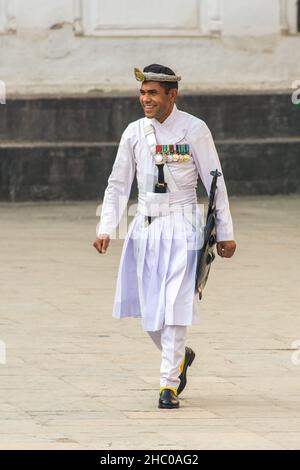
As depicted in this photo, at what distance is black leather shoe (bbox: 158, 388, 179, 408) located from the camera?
8.24 metres

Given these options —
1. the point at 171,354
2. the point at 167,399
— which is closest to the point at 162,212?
the point at 171,354

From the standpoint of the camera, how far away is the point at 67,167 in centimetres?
1723

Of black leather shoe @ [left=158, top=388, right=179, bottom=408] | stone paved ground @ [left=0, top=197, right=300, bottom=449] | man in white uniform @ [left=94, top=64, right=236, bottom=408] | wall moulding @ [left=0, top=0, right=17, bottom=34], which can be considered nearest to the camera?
stone paved ground @ [left=0, top=197, right=300, bottom=449]

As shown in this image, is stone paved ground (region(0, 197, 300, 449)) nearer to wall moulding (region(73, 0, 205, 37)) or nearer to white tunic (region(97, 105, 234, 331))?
white tunic (region(97, 105, 234, 331))

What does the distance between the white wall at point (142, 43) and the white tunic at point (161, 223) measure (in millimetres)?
9104

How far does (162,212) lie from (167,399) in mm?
955

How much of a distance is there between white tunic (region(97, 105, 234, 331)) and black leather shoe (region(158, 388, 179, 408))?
13.1 inches

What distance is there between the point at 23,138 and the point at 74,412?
31.2 ft

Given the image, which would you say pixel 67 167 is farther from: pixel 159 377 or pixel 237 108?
pixel 159 377

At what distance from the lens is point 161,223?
8484 millimetres

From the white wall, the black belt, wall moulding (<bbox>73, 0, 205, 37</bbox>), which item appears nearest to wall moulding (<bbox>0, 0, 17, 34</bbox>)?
the white wall

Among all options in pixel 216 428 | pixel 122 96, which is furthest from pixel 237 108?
pixel 216 428

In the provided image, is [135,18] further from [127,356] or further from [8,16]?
[127,356]

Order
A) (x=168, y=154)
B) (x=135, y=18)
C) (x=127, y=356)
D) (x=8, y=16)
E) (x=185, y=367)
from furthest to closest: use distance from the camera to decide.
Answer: (x=135, y=18), (x=8, y=16), (x=127, y=356), (x=185, y=367), (x=168, y=154)
